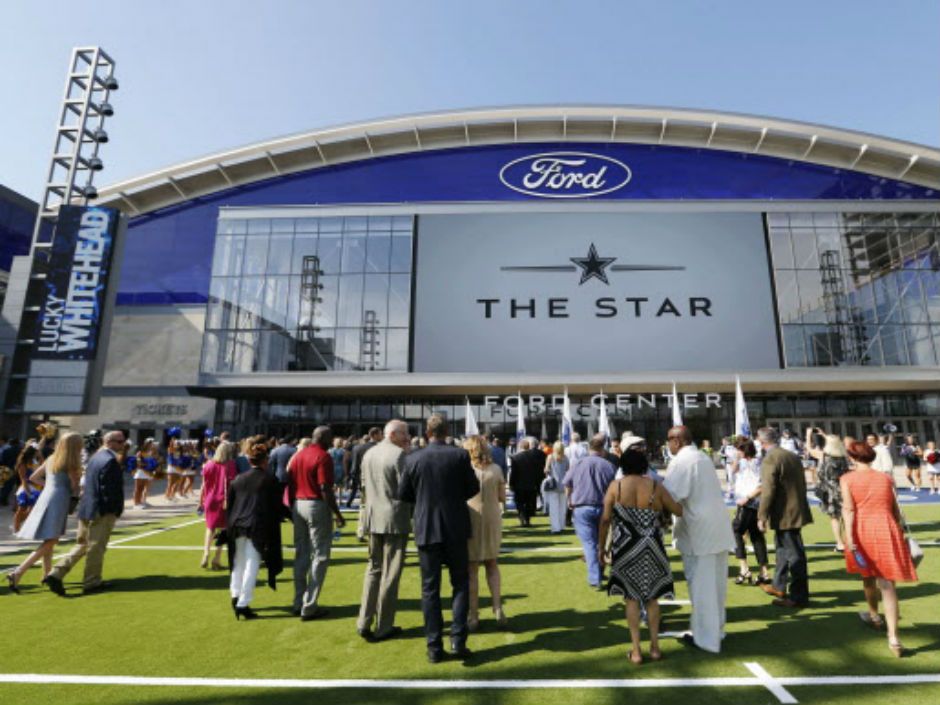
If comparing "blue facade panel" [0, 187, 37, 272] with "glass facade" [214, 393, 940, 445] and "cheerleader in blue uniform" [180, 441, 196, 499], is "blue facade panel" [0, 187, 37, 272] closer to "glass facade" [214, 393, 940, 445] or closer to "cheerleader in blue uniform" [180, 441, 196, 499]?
"glass facade" [214, 393, 940, 445]

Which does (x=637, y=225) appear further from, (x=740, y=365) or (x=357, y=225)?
(x=357, y=225)

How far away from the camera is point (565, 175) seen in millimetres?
34656

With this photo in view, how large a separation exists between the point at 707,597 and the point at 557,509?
6353 mm

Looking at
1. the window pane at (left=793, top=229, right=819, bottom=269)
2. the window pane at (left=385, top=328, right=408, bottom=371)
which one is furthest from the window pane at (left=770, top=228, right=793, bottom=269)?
the window pane at (left=385, top=328, right=408, bottom=371)

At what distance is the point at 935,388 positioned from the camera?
29453mm

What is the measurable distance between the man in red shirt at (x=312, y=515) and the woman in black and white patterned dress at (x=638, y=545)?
2.98 m

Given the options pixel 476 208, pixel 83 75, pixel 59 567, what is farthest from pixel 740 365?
pixel 83 75

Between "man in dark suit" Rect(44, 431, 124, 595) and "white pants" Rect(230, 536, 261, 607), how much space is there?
2.17 m

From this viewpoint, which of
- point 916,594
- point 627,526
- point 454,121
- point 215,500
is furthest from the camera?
point 454,121

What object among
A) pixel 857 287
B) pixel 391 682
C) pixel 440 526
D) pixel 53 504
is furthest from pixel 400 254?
pixel 391 682

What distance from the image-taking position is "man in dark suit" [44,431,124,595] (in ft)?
21.8

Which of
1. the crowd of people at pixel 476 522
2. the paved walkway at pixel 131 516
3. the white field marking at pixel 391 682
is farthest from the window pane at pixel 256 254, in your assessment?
the white field marking at pixel 391 682

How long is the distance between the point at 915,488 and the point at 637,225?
18284 millimetres

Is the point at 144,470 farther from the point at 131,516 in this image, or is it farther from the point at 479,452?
the point at 479,452
